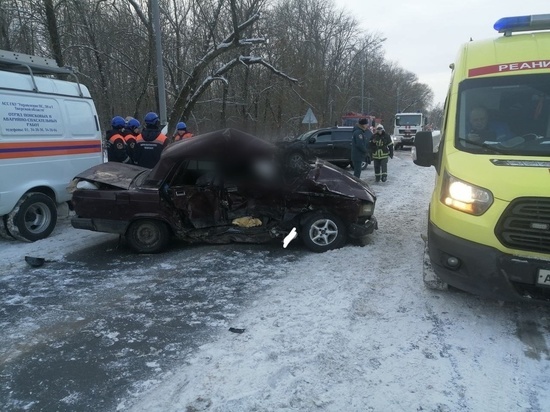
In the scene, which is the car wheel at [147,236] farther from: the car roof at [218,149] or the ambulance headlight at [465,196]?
the ambulance headlight at [465,196]

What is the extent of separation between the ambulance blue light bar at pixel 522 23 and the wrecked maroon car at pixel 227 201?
99.0 inches

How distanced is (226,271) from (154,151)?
3.62 metres

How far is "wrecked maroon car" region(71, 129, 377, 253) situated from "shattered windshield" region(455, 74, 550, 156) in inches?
78.8

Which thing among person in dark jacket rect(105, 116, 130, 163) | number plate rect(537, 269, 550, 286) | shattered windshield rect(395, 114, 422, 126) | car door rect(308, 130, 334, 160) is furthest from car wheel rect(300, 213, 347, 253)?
shattered windshield rect(395, 114, 422, 126)

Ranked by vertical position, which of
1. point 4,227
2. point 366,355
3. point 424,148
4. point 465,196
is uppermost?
point 424,148

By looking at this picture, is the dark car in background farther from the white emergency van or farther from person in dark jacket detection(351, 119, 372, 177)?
the white emergency van

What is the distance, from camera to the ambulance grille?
3180 millimetres

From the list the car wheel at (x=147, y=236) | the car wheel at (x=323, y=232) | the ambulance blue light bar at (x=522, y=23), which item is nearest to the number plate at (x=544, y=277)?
the ambulance blue light bar at (x=522, y=23)

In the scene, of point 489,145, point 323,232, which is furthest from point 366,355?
point 323,232

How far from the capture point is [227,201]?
19.9ft

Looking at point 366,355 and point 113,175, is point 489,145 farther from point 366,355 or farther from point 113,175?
point 113,175

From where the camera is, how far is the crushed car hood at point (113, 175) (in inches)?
245

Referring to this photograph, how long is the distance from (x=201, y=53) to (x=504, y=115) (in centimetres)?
1792

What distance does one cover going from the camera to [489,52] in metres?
4.46
